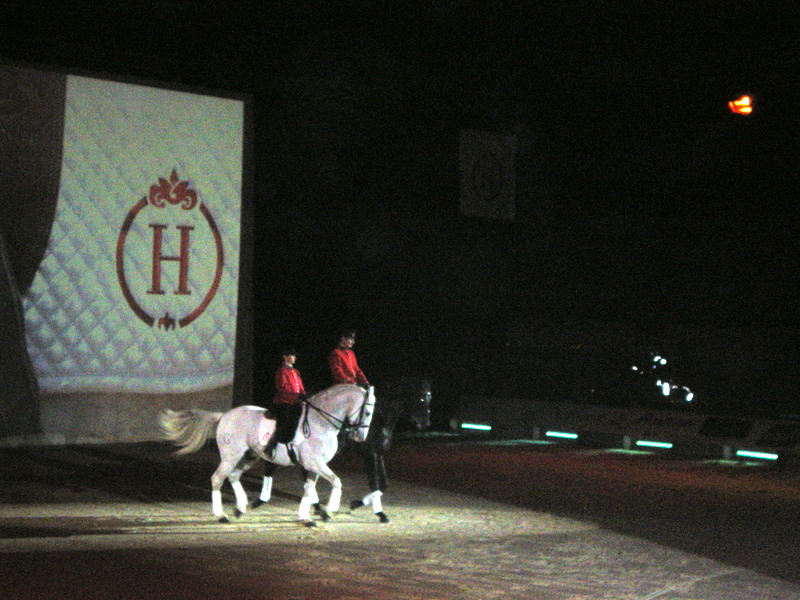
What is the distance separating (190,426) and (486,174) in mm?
12995

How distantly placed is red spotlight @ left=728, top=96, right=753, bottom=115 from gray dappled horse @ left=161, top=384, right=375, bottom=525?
615cm

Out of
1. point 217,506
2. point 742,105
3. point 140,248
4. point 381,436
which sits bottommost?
point 217,506

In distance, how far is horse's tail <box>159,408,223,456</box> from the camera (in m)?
13.3

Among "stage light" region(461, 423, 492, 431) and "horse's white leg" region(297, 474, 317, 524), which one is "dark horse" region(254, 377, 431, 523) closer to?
"horse's white leg" region(297, 474, 317, 524)

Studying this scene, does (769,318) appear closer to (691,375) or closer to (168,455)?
(691,375)

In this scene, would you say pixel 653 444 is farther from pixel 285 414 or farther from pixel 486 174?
pixel 285 414

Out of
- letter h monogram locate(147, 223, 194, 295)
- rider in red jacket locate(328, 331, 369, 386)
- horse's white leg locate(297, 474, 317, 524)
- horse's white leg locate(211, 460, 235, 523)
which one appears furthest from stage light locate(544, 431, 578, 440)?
horse's white leg locate(211, 460, 235, 523)

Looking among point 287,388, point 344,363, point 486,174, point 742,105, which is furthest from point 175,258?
point 742,105

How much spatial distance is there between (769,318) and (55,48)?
17277mm

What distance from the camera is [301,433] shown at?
12.8m

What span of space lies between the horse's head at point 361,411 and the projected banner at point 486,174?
12.4m

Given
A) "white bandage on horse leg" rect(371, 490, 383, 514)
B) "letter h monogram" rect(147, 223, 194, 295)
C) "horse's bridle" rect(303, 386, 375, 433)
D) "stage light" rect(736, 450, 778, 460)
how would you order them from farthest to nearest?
"letter h monogram" rect(147, 223, 194, 295), "stage light" rect(736, 450, 778, 460), "white bandage on horse leg" rect(371, 490, 383, 514), "horse's bridle" rect(303, 386, 375, 433)

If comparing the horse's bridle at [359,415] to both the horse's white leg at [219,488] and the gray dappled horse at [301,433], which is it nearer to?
the gray dappled horse at [301,433]

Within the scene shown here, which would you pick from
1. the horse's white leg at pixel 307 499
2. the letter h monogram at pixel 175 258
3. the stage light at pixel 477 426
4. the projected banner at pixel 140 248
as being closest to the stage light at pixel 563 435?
the stage light at pixel 477 426
